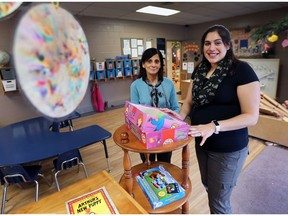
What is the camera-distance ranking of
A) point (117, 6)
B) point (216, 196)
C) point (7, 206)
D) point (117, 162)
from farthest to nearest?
point (117, 6) < point (117, 162) < point (7, 206) < point (216, 196)

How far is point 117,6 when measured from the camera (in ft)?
10.8

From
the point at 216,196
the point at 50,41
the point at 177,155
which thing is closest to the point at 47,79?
the point at 50,41

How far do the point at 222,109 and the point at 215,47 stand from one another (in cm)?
33

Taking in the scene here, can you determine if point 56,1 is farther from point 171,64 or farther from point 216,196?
point 171,64

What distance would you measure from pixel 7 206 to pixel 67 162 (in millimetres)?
786

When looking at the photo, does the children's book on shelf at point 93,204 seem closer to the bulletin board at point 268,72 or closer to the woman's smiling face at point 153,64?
the woman's smiling face at point 153,64

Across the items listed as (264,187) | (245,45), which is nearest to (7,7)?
(264,187)

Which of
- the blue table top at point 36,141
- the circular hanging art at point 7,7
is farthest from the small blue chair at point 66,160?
the circular hanging art at point 7,7

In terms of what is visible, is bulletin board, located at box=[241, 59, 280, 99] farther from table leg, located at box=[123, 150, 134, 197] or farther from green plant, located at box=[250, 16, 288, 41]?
table leg, located at box=[123, 150, 134, 197]

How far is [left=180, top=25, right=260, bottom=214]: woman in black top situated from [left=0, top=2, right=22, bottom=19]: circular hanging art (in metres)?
0.75

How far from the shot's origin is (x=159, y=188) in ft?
3.18

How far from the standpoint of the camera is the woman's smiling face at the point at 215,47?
922mm

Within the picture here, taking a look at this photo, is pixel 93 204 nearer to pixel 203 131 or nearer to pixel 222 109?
pixel 203 131

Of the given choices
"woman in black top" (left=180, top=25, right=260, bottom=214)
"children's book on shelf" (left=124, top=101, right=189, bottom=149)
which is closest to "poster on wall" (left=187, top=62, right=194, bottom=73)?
"woman in black top" (left=180, top=25, right=260, bottom=214)
